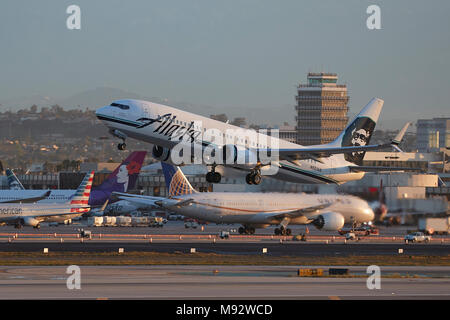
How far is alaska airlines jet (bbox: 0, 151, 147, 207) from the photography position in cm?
13188

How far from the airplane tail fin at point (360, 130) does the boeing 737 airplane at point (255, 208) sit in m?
9.01

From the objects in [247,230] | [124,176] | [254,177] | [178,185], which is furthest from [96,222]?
[254,177]

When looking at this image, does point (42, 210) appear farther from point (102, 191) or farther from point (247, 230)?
point (247, 230)

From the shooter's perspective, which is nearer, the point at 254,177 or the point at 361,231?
the point at 254,177

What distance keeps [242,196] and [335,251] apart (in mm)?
23186

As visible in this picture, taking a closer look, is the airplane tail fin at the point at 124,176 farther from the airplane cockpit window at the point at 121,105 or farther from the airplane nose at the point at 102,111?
the airplane cockpit window at the point at 121,105

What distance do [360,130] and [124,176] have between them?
59014mm

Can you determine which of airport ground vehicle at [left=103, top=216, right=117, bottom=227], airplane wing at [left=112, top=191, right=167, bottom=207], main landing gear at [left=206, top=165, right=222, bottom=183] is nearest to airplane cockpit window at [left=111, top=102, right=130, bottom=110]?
main landing gear at [left=206, top=165, right=222, bottom=183]

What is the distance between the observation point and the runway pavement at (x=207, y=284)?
43.4 m

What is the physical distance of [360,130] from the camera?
92.1m

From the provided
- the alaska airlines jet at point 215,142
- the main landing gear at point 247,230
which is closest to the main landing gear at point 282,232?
the main landing gear at point 247,230
